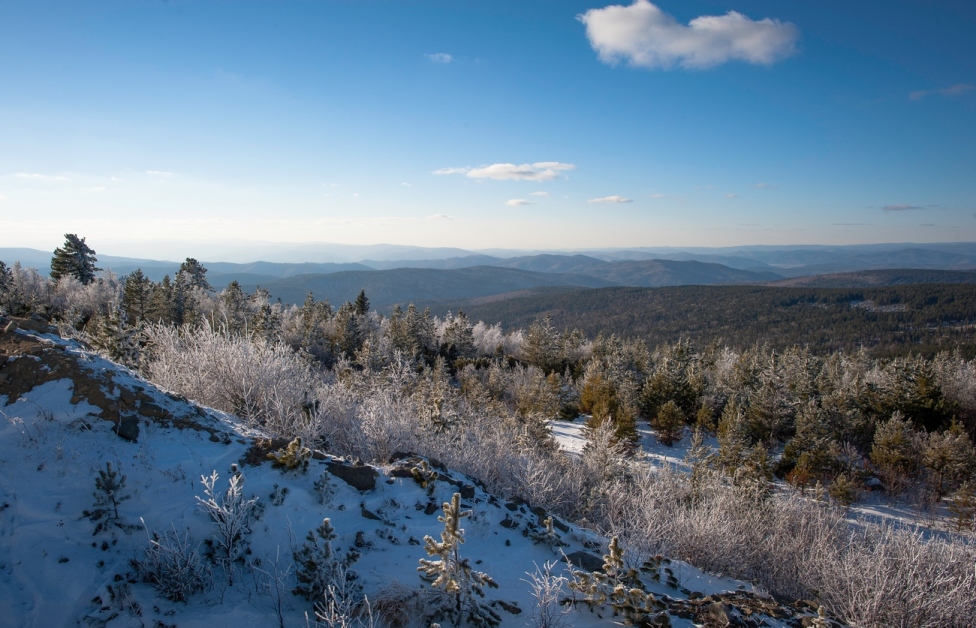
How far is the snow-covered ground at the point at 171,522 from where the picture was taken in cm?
339

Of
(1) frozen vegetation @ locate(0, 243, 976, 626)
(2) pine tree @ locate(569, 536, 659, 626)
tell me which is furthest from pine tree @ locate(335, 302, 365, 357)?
(2) pine tree @ locate(569, 536, 659, 626)

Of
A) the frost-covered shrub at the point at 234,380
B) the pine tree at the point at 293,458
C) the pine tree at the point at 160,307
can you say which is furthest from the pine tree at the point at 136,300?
the pine tree at the point at 293,458

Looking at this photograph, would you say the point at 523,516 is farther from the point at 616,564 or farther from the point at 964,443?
the point at 964,443

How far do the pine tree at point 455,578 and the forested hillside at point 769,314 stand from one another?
334 feet

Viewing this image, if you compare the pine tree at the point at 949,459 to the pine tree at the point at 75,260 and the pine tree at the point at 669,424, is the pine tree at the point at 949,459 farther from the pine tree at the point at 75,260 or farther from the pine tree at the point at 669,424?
the pine tree at the point at 75,260

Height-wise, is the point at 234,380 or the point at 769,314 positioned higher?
the point at 234,380

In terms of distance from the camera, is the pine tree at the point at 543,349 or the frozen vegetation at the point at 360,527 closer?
the frozen vegetation at the point at 360,527

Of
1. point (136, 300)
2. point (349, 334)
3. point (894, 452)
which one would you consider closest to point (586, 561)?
point (894, 452)

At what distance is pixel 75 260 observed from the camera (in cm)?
3872

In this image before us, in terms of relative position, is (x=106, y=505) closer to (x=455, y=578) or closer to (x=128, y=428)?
(x=128, y=428)

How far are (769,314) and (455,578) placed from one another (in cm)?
16331

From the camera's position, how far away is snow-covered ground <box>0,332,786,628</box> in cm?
339

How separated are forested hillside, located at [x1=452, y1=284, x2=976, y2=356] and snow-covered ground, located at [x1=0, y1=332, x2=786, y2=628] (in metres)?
101

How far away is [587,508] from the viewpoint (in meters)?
9.46
